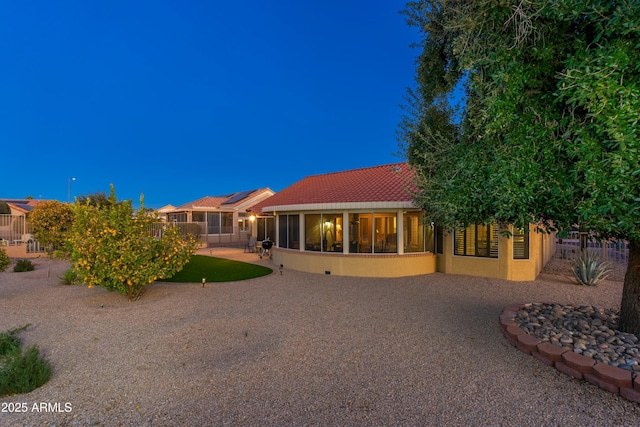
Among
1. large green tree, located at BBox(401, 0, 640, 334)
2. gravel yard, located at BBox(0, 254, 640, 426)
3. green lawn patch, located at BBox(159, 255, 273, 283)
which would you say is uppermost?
large green tree, located at BBox(401, 0, 640, 334)

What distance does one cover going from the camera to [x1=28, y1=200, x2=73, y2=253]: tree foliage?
1252 cm

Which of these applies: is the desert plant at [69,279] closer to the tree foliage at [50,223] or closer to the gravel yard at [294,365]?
the gravel yard at [294,365]

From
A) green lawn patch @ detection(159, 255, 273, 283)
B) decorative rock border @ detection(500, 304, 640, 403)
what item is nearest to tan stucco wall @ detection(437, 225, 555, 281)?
decorative rock border @ detection(500, 304, 640, 403)

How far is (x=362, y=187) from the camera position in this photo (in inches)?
533

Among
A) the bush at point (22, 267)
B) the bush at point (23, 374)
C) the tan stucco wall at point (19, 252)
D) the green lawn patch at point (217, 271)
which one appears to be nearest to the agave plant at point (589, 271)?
the green lawn patch at point (217, 271)

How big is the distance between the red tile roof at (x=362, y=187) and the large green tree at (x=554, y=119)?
555 cm

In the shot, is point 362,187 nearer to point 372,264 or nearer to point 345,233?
point 345,233

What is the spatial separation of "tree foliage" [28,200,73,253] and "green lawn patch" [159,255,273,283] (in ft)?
16.3

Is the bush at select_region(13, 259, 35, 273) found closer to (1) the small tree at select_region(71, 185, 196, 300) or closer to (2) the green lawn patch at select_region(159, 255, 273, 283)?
(2) the green lawn patch at select_region(159, 255, 273, 283)

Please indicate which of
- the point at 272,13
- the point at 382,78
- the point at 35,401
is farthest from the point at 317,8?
the point at 35,401

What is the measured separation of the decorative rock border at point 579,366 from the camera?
3.58m

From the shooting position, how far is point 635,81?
3.25 meters

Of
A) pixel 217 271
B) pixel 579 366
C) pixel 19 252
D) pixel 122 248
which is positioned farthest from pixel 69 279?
pixel 579 366

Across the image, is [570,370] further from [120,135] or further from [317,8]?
[120,135]
